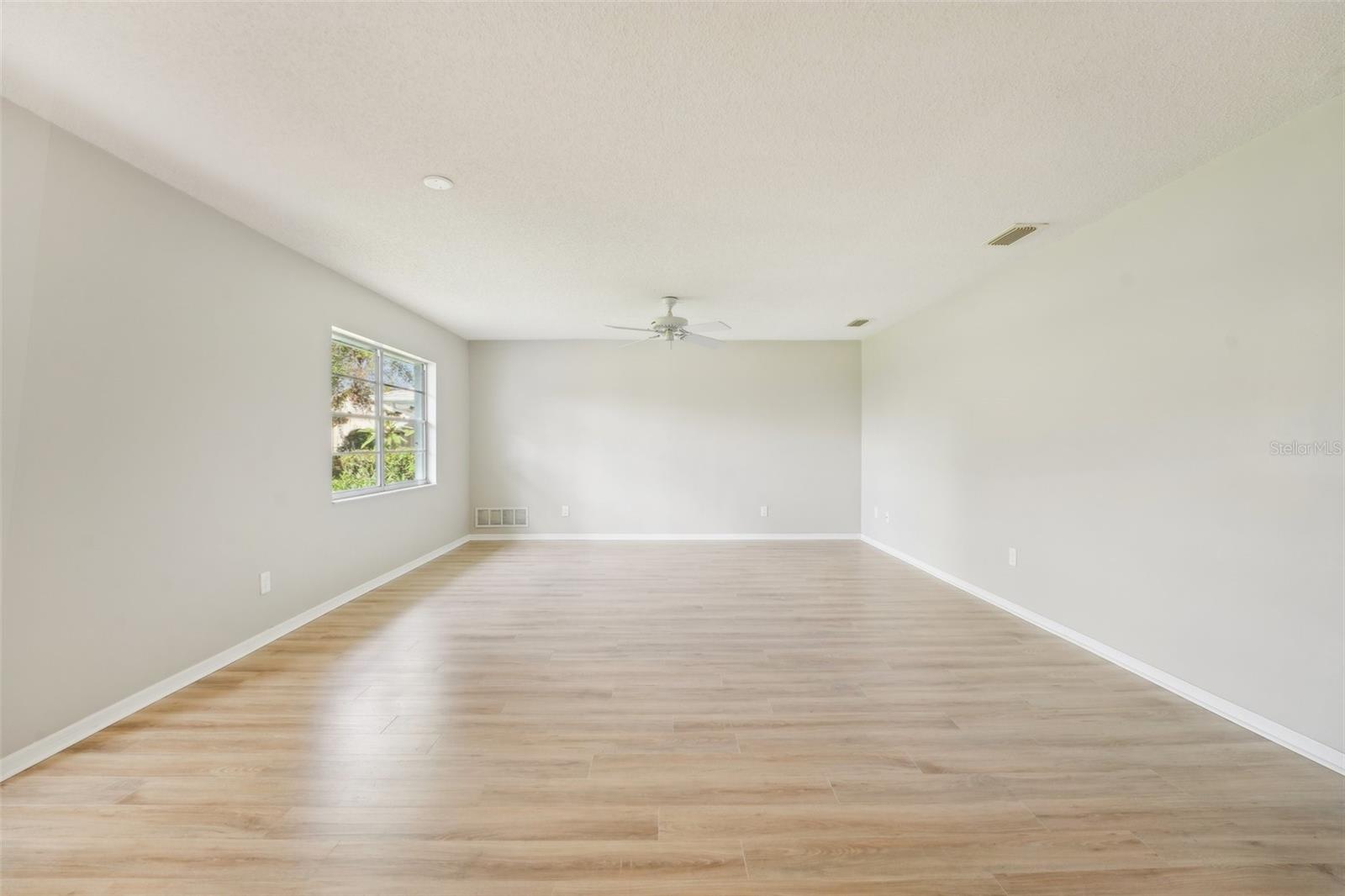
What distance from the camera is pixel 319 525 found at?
3.52 m

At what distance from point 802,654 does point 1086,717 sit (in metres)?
1.26

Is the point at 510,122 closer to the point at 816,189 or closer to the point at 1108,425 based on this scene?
the point at 816,189

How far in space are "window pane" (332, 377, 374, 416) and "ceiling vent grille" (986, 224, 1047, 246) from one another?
4.72 metres

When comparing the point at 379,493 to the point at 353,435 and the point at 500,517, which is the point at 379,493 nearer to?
the point at 353,435

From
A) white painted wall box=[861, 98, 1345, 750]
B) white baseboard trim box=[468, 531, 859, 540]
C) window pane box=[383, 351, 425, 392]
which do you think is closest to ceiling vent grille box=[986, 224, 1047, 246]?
white painted wall box=[861, 98, 1345, 750]

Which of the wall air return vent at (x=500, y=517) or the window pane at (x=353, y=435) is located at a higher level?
the window pane at (x=353, y=435)

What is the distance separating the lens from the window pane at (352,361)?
3854 millimetres

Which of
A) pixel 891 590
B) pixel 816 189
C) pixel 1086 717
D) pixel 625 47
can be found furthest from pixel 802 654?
pixel 625 47

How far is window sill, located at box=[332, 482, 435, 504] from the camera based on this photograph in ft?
12.4

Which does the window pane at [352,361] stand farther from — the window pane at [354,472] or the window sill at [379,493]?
the window sill at [379,493]

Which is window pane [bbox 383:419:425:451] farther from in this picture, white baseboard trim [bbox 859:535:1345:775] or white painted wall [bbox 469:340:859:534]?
white baseboard trim [bbox 859:535:1345:775]

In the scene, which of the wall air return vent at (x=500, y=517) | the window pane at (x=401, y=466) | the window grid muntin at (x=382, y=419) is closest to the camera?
the window grid muntin at (x=382, y=419)

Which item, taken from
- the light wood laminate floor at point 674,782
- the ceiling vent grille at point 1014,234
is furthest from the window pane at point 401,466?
the ceiling vent grille at point 1014,234

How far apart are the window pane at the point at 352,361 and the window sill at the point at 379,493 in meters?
0.95
